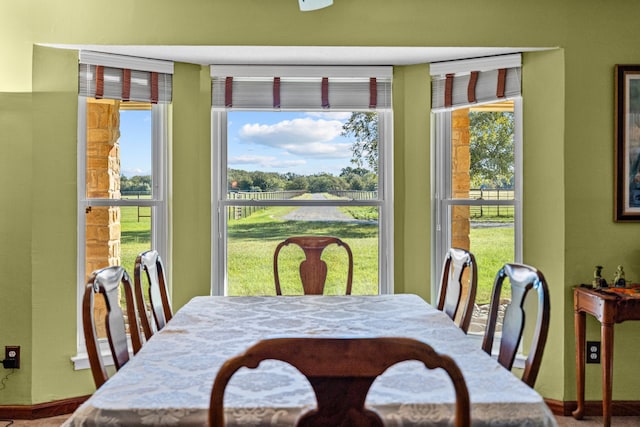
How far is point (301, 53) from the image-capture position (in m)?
3.30

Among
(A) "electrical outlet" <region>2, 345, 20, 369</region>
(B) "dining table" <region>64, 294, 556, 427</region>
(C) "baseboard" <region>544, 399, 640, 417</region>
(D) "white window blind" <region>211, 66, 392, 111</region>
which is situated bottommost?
(C) "baseboard" <region>544, 399, 640, 417</region>

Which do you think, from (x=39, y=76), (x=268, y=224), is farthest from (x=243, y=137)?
(x=39, y=76)

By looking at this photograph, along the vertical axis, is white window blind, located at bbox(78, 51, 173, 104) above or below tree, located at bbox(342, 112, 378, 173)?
above

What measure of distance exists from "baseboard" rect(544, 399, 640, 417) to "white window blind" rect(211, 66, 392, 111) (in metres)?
2.12

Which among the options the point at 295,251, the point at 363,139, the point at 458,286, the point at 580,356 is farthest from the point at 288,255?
the point at 580,356

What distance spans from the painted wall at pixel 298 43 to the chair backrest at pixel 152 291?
1081 millimetres

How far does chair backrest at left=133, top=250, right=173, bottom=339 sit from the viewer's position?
2.14m

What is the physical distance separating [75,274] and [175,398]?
2256 mm

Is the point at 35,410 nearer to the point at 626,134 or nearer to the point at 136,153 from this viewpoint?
the point at 136,153

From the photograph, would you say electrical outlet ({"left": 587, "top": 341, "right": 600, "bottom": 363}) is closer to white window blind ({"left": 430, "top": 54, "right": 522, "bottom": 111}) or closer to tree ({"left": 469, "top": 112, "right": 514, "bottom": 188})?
tree ({"left": 469, "top": 112, "right": 514, "bottom": 188})

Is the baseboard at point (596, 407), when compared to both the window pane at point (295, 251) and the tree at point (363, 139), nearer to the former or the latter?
the window pane at point (295, 251)

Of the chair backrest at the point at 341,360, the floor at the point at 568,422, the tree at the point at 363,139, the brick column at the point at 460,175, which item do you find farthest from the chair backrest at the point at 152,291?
the brick column at the point at 460,175

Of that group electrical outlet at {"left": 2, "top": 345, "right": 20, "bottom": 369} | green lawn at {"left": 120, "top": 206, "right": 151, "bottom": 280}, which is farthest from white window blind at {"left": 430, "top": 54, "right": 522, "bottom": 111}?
electrical outlet at {"left": 2, "top": 345, "right": 20, "bottom": 369}

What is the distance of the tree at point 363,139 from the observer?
3727 millimetres
